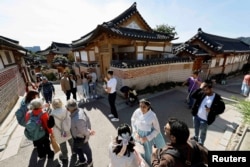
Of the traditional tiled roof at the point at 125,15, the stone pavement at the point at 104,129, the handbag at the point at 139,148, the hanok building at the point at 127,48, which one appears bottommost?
the stone pavement at the point at 104,129

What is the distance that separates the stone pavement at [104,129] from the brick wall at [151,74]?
118 cm

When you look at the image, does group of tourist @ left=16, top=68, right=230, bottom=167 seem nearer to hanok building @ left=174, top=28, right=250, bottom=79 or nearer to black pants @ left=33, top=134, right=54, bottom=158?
black pants @ left=33, top=134, right=54, bottom=158

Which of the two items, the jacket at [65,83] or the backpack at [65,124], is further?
the jacket at [65,83]

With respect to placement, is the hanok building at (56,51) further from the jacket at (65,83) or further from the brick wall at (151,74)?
the jacket at (65,83)

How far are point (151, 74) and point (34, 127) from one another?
23.0ft

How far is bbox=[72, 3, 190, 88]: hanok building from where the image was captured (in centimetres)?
742

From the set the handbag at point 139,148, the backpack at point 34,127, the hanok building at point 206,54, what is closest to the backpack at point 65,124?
the backpack at point 34,127

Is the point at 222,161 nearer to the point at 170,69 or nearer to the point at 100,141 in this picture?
the point at 100,141

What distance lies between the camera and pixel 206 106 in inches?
119

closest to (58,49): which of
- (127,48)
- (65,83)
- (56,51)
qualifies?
(56,51)

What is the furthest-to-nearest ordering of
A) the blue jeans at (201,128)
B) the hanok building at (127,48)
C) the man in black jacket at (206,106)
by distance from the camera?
the hanok building at (127,48)
the blue jeans at (201,128)
the man in black jacket at (206,106)

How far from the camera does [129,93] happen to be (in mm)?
6215

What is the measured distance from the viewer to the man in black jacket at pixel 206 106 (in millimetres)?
2924

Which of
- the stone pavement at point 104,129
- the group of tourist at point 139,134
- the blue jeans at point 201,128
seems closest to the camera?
the group of tourist at point 139,134
